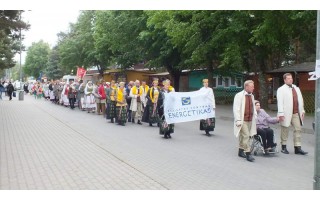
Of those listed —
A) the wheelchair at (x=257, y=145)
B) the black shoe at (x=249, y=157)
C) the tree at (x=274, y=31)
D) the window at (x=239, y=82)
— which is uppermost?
the tree at (x=274, y=31)

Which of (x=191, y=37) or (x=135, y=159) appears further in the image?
(x=191, y=37)

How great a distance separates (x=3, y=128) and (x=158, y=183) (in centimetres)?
1006

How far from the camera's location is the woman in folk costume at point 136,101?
730 inches

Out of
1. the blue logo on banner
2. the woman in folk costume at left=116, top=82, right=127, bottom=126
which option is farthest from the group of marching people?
the blue logo on banner

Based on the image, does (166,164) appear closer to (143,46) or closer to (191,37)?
(191,37)

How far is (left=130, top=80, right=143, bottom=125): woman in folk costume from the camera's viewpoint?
1855 centimetres

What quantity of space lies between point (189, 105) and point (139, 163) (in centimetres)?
→ 483

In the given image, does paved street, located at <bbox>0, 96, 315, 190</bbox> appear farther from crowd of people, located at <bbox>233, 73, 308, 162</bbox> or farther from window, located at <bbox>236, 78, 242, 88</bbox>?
window, located at <bbox>236, 78, 242, 88</bbox>

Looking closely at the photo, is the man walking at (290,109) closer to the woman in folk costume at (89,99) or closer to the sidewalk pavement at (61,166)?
the sidewalk pavement at (61,166)

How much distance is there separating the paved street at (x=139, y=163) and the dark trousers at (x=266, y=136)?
1.15ft

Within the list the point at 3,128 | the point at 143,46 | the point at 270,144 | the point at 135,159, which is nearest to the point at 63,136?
the point at 3,128

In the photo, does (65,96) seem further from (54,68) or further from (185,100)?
(54,68)

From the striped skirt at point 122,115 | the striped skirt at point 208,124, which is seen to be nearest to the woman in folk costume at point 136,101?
the striped skirt at point 122,115
